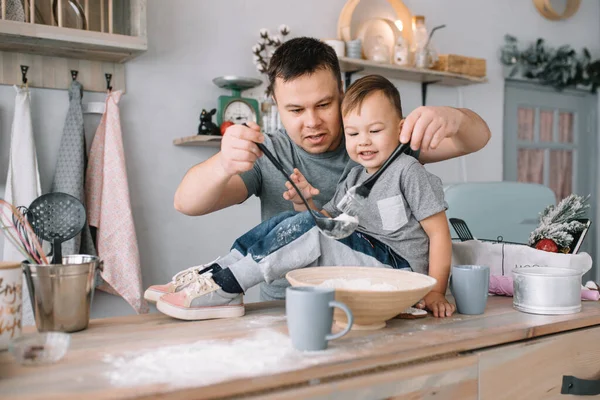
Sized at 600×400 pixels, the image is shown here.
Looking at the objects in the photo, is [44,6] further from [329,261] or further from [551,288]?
[551,288]

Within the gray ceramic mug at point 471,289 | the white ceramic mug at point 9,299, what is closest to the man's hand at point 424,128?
the gray ceramic mug at point 471,289

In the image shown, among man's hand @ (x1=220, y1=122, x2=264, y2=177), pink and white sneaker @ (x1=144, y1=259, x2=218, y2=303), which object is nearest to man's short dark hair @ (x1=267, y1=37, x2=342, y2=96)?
man's hand @ (x1=220, y1=122, x2=264, y2=177)

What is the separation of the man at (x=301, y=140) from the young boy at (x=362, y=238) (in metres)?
0.11

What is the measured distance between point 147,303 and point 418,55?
1.98 m

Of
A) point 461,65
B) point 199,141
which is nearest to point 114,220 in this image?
point 199,141

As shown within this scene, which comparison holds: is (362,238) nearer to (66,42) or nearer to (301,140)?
(301,140)

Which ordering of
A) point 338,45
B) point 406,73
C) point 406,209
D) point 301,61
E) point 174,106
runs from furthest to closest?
1. point 406,73
2. point 338,45
3. point 174,106
4. point 301,61
5. point 406,209

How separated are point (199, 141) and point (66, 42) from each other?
2.24 feet

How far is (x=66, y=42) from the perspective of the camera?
2.18 m

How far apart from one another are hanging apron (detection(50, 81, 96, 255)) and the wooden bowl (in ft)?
4.87

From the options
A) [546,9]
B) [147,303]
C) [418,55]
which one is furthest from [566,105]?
[147,303]

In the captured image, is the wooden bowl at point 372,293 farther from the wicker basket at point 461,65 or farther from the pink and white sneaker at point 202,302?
the wicker basket at point 461,65

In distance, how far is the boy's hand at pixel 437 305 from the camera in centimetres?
111

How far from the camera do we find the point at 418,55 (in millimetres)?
3197
